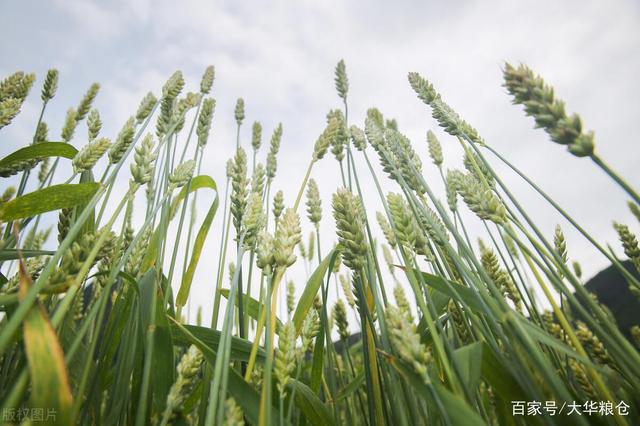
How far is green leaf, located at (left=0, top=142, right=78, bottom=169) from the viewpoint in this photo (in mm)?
1103

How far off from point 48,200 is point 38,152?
35 centimetres

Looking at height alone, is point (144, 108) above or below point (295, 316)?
above

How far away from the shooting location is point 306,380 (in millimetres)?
1698

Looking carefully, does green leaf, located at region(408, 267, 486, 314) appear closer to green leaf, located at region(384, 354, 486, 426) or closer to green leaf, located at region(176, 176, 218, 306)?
green leaf, located at region(384, 354, 486, 426)

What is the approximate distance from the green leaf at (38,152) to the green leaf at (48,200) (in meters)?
0.20

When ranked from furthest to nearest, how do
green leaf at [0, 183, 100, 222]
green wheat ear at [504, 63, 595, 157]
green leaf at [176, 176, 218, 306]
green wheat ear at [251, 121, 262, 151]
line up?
green wheat ear at [251, 121, 262, 151], green leaf at [176, 176, 218, 306], green leaf at [0, 183, 100, 222], green wheat ear at [504, 63, 595, 157]

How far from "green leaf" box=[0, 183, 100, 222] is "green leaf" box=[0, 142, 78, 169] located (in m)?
0.20

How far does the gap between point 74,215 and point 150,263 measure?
1.21 ft

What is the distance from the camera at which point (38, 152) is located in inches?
47.8

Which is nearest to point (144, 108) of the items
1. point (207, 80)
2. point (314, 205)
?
point (207, 80)

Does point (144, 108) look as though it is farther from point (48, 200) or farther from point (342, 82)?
point (342, 82)

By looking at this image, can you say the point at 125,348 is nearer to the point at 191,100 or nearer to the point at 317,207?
the point at 317,207

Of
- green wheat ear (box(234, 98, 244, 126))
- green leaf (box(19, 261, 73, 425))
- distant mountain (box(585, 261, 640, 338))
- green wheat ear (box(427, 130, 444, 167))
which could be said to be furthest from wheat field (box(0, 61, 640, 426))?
distant mountain (box(585, 261, 640, 338))

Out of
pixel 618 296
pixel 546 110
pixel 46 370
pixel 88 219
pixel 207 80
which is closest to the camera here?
pixel 46 370
